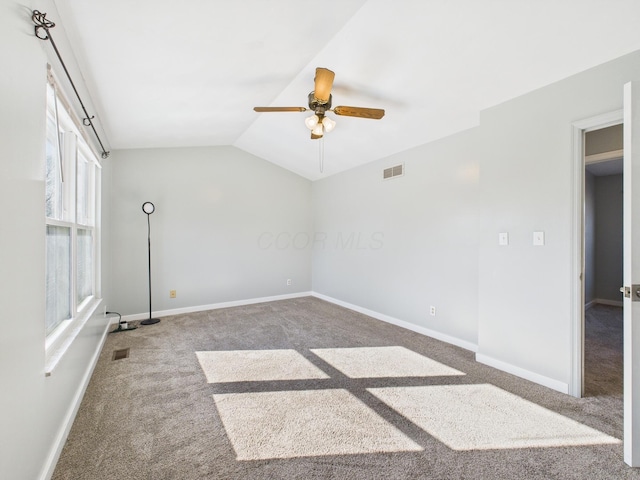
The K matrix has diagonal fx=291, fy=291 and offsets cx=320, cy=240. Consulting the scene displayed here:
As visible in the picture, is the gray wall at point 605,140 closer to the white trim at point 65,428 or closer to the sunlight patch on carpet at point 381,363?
the sunlight patch on carpet at point 381,363

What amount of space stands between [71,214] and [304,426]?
2.30m

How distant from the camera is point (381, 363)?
2775 millimetres

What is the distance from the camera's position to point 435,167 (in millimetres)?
3447

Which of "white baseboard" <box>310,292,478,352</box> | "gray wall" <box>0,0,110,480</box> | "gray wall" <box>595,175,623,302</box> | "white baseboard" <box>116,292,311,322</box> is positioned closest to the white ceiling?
"gray wall" <box>0,0,110,480</box>

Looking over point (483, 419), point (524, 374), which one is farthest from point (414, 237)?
point (483, 419)

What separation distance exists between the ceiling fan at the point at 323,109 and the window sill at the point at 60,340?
2156 mm

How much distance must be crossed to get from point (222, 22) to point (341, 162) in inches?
117

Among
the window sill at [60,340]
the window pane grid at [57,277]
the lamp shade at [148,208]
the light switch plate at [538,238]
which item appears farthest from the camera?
the lamp shade at [148,208]

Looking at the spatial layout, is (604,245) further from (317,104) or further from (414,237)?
(317,104)

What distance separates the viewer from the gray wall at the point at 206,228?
13.8ft

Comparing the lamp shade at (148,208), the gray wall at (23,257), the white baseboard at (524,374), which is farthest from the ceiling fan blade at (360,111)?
the lamp shade at (148,208)

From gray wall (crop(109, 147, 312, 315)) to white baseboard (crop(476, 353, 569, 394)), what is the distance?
143 inches

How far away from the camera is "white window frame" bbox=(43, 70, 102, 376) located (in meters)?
1.78

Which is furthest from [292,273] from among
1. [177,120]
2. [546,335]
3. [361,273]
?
[546,335]
